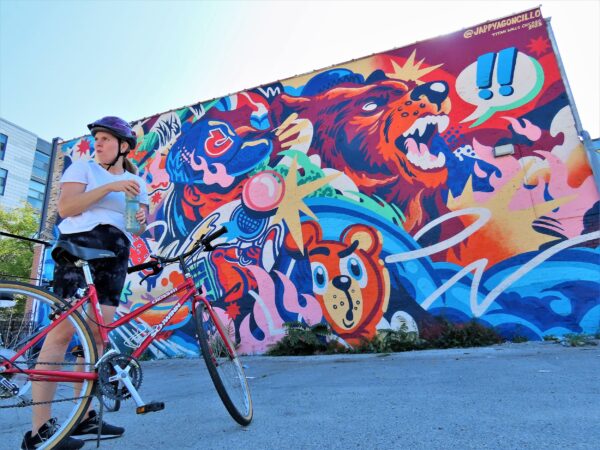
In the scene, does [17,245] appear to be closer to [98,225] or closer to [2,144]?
[2,144]

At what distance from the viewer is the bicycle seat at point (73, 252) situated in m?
1.86

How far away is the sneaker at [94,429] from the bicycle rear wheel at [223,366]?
2.15ft

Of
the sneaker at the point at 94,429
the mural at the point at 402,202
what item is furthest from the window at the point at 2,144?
the sneaker at the point at 94,429

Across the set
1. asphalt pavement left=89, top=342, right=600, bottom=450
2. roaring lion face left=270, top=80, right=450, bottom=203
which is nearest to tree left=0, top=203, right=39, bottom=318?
roaring lion face left=270, top=80, right=450, bottom=203

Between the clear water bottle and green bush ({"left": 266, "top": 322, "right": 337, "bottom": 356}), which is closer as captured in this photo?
the clear water bottle

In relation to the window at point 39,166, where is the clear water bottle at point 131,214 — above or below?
below

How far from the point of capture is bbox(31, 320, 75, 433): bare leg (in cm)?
171

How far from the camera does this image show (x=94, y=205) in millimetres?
2111

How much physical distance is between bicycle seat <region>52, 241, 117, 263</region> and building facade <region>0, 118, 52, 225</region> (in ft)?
89.7

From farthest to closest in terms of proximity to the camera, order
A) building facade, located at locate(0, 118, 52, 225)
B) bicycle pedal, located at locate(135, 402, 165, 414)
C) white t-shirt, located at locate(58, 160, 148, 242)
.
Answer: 1. building facade, located at locate(0, 118, 52, 225)
2. white t-shirt, located at locate(58, 160, 148, 242)
3. bicycle pedal, located at locate(135, 402, 165, 414)

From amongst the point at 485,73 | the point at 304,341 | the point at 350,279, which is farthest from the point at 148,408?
the point at 485,73

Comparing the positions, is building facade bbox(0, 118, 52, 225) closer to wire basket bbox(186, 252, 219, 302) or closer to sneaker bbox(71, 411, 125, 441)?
wire basket bbox(186, 252, 219, 302)

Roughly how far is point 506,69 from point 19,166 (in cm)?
3073

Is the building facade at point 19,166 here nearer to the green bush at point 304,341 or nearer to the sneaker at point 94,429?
the green bush at point 304,341
